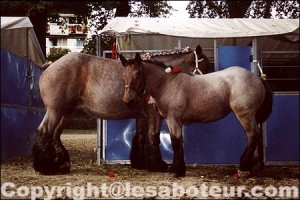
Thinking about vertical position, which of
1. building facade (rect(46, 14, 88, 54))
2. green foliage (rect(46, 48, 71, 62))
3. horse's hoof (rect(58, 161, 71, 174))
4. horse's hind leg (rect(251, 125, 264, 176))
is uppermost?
building facade (rect(46, 14, 88, 54))

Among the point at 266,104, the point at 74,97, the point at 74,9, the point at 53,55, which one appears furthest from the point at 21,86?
the point at 53,55

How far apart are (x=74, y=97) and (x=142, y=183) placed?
5.90 ft

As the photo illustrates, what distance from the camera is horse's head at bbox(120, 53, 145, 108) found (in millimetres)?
5617

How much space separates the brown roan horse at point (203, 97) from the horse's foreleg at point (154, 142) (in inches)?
26.5

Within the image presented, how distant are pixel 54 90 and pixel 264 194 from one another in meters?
3.44

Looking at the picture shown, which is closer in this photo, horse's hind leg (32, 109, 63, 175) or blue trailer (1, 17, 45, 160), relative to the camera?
blue trailer (1, 17, 45, 160)

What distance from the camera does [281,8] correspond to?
1838 cm

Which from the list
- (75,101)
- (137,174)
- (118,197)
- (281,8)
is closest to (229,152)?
(137,174)

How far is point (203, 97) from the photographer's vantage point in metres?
5.91

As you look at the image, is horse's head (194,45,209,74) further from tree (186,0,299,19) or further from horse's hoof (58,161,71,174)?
tree (186,0,299,19)

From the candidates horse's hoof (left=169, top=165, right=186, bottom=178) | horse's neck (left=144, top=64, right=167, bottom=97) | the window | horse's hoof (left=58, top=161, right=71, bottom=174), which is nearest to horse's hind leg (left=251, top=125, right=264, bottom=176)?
horse's hoof (left=169, top=165, right=186, bottom=178)

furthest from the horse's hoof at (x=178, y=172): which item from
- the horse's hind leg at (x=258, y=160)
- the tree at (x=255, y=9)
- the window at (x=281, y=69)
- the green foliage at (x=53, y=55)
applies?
the tree at (x=255, y=9)

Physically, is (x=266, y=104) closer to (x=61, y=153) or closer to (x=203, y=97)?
(x=203, y=97)

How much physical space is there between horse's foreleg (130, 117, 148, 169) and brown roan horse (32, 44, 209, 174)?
0.84 ft
